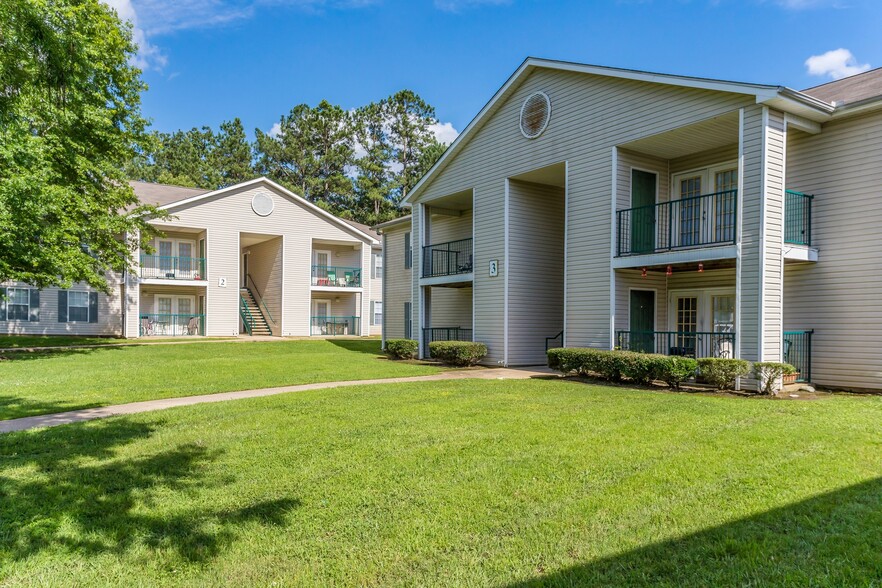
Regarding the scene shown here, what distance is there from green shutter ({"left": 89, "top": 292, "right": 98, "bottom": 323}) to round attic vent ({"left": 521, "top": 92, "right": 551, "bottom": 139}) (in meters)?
22.4

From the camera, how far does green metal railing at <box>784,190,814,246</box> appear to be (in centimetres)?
1102

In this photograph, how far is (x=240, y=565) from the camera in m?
3.45

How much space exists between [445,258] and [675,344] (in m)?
8.79

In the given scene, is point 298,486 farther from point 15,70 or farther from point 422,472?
point 15,70

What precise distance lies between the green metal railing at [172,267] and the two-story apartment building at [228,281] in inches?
1.9

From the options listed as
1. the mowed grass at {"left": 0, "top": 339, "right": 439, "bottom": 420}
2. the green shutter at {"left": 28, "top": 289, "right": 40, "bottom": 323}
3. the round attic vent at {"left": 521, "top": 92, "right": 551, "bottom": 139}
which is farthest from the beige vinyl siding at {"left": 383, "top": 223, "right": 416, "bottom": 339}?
the green shutter at {"left": 28, "top": 289, "right": 40, "bottom": 323}

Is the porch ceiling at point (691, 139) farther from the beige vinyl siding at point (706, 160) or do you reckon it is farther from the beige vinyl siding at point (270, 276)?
the beige vinyl siding at point (270, 276)

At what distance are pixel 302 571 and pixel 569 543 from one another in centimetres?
174

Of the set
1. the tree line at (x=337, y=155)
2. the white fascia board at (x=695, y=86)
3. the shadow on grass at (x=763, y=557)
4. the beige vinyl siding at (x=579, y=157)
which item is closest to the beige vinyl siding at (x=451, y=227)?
the beige vinyl siding at (x=579, y=157)

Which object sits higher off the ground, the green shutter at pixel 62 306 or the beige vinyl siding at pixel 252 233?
the beige vinyl siding at pixel 252 233

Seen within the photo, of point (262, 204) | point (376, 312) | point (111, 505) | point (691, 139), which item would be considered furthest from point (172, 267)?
point (111, 505)

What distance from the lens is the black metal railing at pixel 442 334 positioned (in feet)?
61.9

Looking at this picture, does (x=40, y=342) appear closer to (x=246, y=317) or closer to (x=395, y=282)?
(x=246, y=317)

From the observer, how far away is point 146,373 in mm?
12938
